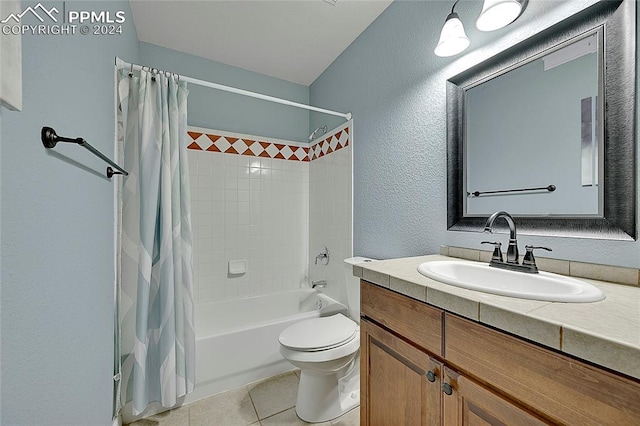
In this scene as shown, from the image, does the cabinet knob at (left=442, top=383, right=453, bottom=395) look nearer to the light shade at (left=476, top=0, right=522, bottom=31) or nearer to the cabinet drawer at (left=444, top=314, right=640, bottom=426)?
the cabinet drawer at (left=444, top=314, right=640, bottom=426)

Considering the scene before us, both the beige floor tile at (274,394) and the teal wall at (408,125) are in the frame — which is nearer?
the teal wall at (408,125)

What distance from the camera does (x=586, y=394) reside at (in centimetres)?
47

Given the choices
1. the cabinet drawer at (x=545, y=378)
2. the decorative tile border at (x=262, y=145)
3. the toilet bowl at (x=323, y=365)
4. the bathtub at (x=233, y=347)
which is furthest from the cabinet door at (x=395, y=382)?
the decorative tile border at (x=262, y=145)

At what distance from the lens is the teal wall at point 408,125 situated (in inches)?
45.3

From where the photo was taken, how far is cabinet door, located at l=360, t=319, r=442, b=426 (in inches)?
29.8

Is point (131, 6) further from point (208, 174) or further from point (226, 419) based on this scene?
point (226, 419)

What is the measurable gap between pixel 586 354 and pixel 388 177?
1301 mm

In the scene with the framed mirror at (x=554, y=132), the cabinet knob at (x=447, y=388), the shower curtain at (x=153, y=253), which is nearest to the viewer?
the cabinet knob at (x=447, y=388)

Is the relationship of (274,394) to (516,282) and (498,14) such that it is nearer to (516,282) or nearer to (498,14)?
(516,282)

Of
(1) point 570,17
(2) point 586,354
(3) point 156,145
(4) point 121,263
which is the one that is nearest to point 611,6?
(1) point 570,17

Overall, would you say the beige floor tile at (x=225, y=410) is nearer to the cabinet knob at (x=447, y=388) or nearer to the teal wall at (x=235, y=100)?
the cabinet knob at (x=447, y=388)

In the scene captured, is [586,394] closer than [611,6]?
Yes

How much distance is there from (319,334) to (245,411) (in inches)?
24.8

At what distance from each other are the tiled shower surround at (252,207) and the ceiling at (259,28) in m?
0.65
